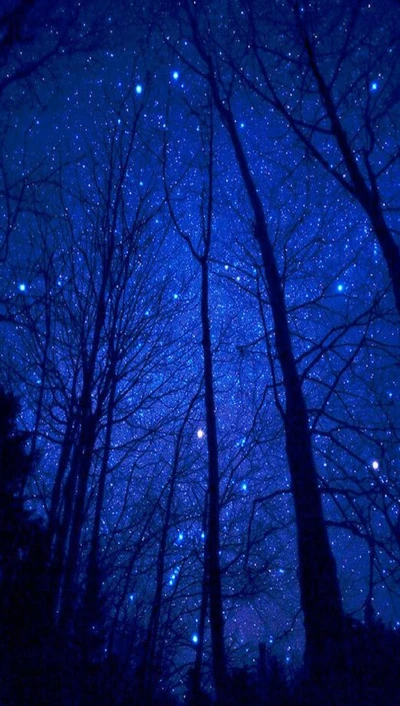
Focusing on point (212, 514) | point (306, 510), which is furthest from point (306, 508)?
point (212, 514)

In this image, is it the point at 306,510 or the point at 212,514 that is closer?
the point at 306,510

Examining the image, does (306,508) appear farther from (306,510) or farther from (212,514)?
(212,514)

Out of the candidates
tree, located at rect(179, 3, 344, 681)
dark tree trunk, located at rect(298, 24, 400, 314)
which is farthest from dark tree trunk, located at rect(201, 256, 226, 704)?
dark tree trunk, located at rect(298, 24, 400, 314)

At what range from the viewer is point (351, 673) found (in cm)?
526

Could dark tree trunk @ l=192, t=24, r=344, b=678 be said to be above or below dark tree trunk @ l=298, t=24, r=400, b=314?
below

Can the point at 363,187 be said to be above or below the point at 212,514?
above

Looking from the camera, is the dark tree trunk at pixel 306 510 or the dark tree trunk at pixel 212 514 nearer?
the dark tree trunk at pixel 306 510

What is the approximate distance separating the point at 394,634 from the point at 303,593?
1036mm

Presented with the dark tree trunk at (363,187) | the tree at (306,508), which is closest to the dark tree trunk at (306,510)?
the tree at (306,508)

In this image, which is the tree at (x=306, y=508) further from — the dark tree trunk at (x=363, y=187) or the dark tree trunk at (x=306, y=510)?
the dark tree trunk at (x=363, y=187)

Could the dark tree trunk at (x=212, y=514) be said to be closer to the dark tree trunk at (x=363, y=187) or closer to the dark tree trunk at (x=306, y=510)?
the dark tree trunk at (x=306, y=510)

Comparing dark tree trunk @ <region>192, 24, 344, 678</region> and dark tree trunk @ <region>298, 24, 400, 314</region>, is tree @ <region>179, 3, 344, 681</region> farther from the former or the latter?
dark tree trunk @ <region>298, 24, 400, 314</region>

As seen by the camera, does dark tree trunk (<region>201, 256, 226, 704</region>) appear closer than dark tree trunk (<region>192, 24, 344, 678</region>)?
No

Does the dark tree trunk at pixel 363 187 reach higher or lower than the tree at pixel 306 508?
higher
